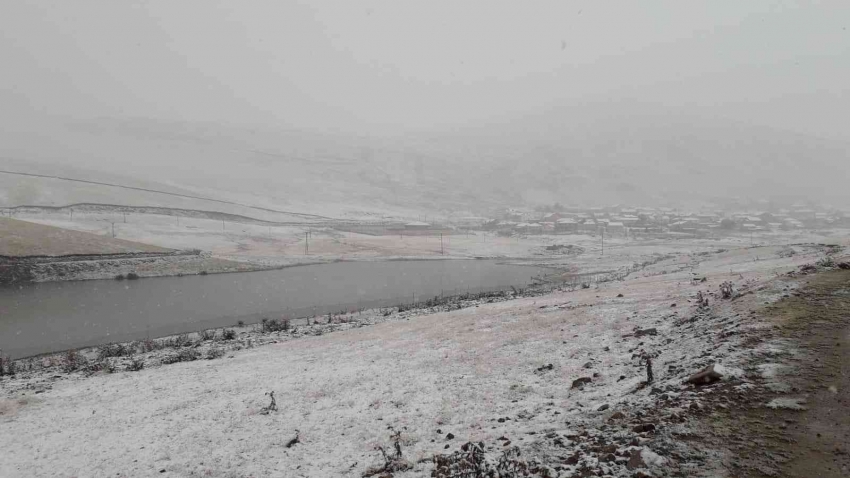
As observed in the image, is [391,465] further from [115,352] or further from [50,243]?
[50,243]

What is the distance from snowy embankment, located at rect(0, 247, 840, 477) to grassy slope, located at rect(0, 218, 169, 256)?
39077 mm

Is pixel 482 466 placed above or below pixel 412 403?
above

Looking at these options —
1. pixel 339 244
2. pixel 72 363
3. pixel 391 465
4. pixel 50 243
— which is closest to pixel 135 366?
pixel 72 363

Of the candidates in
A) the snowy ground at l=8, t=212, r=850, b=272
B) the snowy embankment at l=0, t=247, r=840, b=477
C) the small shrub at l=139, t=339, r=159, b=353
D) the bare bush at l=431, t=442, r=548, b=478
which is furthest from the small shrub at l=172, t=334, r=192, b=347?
the snowy ground at l=8, t=212, r=850, b=272

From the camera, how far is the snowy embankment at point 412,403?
884cm

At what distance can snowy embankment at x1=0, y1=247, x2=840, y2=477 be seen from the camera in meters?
8.84

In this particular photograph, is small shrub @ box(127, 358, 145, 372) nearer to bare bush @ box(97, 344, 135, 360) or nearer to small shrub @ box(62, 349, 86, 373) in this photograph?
small shrub @ box(62, 349, 86, 373)

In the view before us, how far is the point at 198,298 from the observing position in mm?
45656

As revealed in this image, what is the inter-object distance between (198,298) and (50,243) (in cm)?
2348

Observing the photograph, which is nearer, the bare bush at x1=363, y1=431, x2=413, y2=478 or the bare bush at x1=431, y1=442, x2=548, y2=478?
the bare bush at x1=431, y1=442, x2=548, y2=478

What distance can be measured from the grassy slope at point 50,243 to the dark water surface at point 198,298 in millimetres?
5798

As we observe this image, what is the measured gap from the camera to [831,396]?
7.45m

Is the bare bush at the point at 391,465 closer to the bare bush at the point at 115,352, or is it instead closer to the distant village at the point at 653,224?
the bare bush at the point at 115,352

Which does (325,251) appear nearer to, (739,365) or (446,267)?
(446,267)
